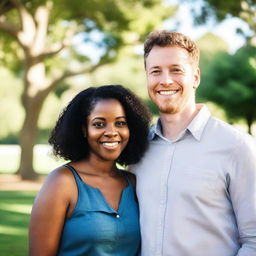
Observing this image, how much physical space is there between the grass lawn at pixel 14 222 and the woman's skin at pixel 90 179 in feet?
13.9

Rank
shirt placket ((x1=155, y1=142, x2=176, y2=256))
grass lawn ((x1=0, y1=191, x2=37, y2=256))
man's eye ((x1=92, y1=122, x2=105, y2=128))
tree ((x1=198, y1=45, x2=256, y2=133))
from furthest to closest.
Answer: tree ((x1=198, y1=45, x2=256, y2=133)) → grass lawn ((x1=0, y1=191, x2=37, y2=256)) → man's eye ((x1=92, y1=122, x2=105, y2=128)) → shirt placket ((x1=155, y1=142, x2=176, y2=256))

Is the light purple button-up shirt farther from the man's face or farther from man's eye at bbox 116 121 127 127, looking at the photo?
man's eye at bbox 116 121 127 127

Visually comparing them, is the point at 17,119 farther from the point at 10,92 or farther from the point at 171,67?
the point at 171,67

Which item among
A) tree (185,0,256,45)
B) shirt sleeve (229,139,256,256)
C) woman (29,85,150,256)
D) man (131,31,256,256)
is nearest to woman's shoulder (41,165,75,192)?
woman (29,85,150,256)

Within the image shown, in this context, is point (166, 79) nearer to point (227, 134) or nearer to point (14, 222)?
point (227, 134)

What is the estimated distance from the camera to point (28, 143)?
21875 millimetres

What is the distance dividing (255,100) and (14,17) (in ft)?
47.2

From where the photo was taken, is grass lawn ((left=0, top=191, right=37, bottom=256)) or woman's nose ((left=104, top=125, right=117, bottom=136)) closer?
woman's nose ((left=104, top=125, right=117, bottom=136))

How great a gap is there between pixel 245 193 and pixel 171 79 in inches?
36.6

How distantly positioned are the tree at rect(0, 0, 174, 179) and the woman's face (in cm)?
1574

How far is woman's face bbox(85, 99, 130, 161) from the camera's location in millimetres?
3801

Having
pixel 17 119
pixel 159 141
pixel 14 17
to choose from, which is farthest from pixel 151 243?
pixel 17 119

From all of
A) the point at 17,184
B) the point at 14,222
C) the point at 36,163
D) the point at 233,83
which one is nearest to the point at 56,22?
the point at 17,184

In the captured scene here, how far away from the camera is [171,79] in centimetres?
366
